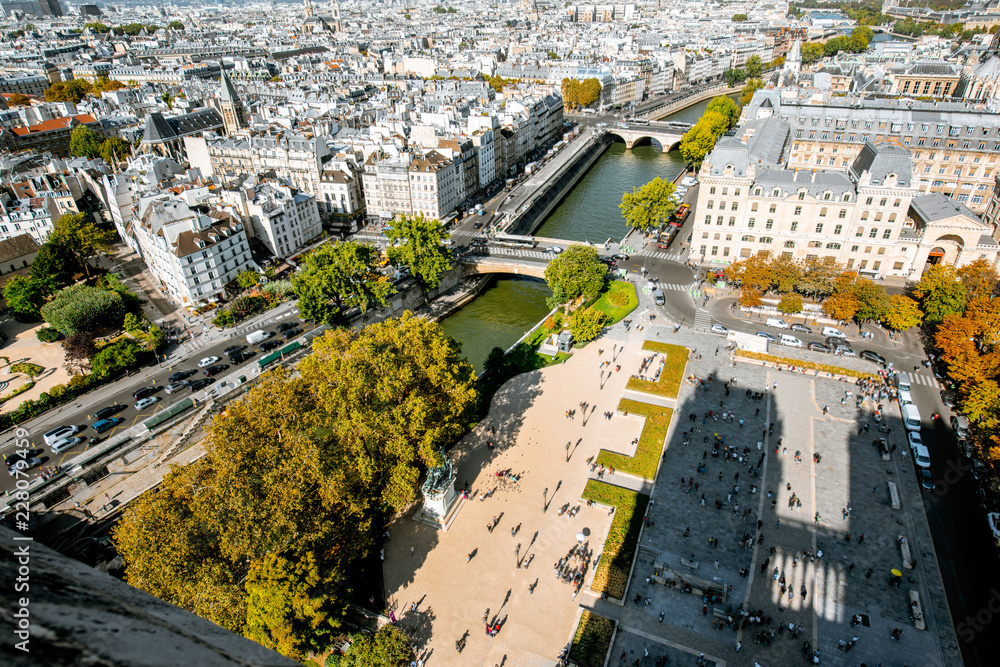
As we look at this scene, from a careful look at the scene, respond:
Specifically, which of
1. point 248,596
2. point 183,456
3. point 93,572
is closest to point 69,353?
point 183,456

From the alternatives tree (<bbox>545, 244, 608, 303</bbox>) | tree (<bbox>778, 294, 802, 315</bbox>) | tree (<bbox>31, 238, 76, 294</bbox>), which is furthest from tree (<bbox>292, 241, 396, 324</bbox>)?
tree (<bbox>778, 294, 802, 315</bbox>)

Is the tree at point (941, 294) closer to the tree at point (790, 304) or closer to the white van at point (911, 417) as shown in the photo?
the tree at point (790, 304)

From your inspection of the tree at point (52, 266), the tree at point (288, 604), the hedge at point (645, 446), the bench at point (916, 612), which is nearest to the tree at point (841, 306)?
the hedge at point (645, 446)

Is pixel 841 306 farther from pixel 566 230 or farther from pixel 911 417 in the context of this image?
pixel 566 230

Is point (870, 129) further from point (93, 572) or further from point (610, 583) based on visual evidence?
point (93, 572)

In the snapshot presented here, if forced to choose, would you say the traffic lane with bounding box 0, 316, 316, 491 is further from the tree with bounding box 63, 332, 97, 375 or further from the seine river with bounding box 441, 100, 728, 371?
the seine river with bounding box 441, 100, 728, 371
